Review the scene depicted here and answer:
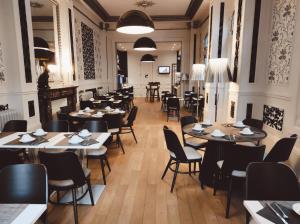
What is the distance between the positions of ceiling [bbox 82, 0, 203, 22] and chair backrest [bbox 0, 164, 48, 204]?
6582 millimetres

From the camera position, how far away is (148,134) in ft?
19.2

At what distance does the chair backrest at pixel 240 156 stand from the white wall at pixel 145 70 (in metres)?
13.8

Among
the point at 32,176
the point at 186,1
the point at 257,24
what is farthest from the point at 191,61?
the point at 32,176

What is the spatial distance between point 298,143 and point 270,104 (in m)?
1.07

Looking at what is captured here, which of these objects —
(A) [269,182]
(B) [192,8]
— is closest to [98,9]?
(B) [192,8]

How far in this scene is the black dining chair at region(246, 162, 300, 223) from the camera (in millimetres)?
1637

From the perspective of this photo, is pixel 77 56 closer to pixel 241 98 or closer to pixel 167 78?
pixel 241 98

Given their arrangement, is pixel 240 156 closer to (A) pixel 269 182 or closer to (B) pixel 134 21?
(A) pixel 269 182

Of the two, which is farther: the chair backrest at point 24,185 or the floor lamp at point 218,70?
the floor lamp at point 218,70

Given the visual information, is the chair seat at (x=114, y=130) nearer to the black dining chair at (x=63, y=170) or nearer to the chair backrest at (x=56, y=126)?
the chair backrest at (x=56, y=126)

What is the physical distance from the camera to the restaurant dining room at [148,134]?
165 cm

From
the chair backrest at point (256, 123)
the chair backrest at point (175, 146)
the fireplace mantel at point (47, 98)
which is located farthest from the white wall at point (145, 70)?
the chair backrest at point (175, 146)

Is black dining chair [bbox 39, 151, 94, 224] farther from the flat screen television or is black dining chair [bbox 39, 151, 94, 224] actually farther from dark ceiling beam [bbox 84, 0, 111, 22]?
the flat screen television

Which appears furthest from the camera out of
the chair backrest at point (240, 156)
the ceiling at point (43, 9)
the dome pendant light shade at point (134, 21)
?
the ceiling at point (43, 9)
